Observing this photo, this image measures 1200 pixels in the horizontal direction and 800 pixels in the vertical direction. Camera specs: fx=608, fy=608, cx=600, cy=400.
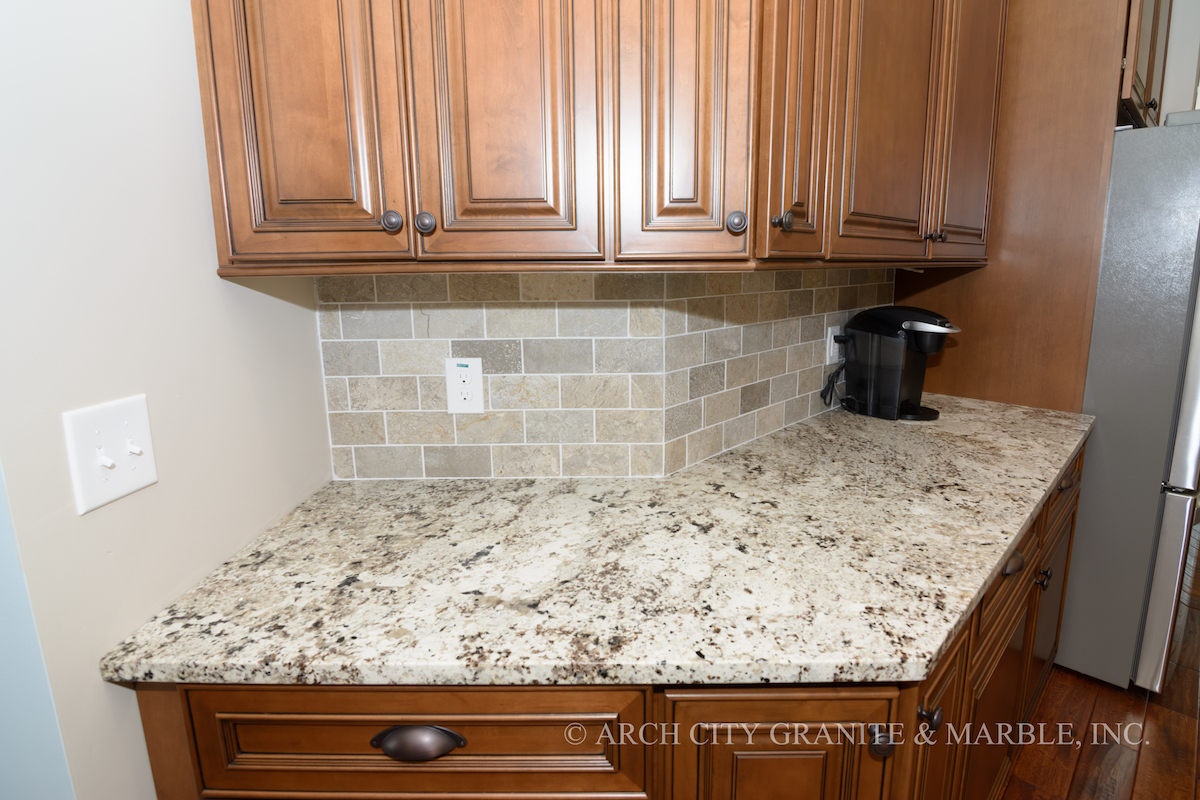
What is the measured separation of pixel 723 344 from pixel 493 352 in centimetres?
56

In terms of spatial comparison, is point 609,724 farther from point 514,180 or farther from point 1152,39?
point 1152,39

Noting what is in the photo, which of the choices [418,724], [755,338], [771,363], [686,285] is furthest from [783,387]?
[418,724]

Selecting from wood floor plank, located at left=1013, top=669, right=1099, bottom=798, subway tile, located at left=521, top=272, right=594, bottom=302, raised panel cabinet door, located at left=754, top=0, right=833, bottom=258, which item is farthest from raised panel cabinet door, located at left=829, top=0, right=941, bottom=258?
wood floor plank, located at left=1013, top=669, right=1099, bottom=798

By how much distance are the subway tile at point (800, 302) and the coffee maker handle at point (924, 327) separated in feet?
0.89

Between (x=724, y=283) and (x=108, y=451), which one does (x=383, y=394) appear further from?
(x=724, y=283)

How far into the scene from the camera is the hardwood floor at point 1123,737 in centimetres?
168

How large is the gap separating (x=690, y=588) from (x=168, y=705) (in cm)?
74

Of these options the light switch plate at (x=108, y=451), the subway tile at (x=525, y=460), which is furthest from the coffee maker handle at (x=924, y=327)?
the light switch plate at (x=108, y=451)

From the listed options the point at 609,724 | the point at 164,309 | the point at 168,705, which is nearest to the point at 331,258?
the point at 164,309

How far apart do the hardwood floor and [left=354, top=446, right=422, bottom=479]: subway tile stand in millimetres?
1818

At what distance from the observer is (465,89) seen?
3.09ft

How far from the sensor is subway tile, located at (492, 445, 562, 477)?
4.48ft

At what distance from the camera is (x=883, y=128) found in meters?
1.30

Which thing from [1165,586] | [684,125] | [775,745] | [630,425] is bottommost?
[1165,586]
